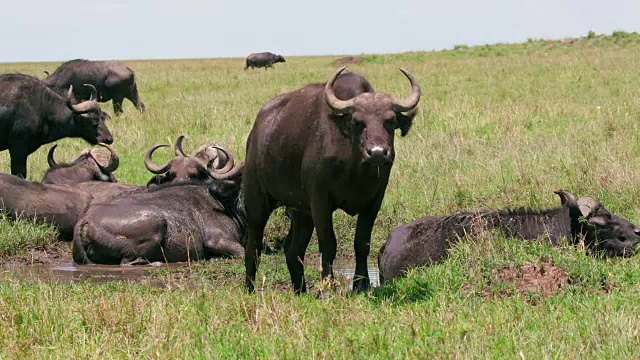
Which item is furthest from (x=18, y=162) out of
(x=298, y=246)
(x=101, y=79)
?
(x=101, y=79)

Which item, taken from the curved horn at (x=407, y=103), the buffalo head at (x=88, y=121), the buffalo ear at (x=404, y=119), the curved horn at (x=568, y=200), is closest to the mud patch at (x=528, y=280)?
the buffalo ear at (x=404, y=119)

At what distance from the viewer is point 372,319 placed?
582 cm

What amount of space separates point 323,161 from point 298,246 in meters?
1.11

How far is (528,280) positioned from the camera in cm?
689

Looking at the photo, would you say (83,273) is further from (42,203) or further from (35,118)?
(35,118)

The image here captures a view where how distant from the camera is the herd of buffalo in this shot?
693 centimetres

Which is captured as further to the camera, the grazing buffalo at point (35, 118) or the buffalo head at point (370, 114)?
the grazing buffalo at point (35, 118)

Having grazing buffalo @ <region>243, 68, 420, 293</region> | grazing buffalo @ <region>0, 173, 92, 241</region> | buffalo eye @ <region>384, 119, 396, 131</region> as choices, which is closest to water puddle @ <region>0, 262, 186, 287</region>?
grazing buffalo @ <region>0, 173, 92, 241</region>

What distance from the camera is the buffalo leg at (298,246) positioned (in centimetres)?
784

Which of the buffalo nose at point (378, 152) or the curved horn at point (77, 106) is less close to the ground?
the buffalo nose at point (378, 152)

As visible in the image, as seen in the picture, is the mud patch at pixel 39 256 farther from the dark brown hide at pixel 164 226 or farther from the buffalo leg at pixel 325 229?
the buffalo leg at pixel 325 229

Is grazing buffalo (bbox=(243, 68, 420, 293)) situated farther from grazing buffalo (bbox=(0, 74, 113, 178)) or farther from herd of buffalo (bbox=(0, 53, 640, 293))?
grazing buffalo (bbox=(0, 74, 113, 178))

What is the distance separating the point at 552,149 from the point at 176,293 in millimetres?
7136

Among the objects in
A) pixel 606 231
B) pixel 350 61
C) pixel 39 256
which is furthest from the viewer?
pixel 350 61
